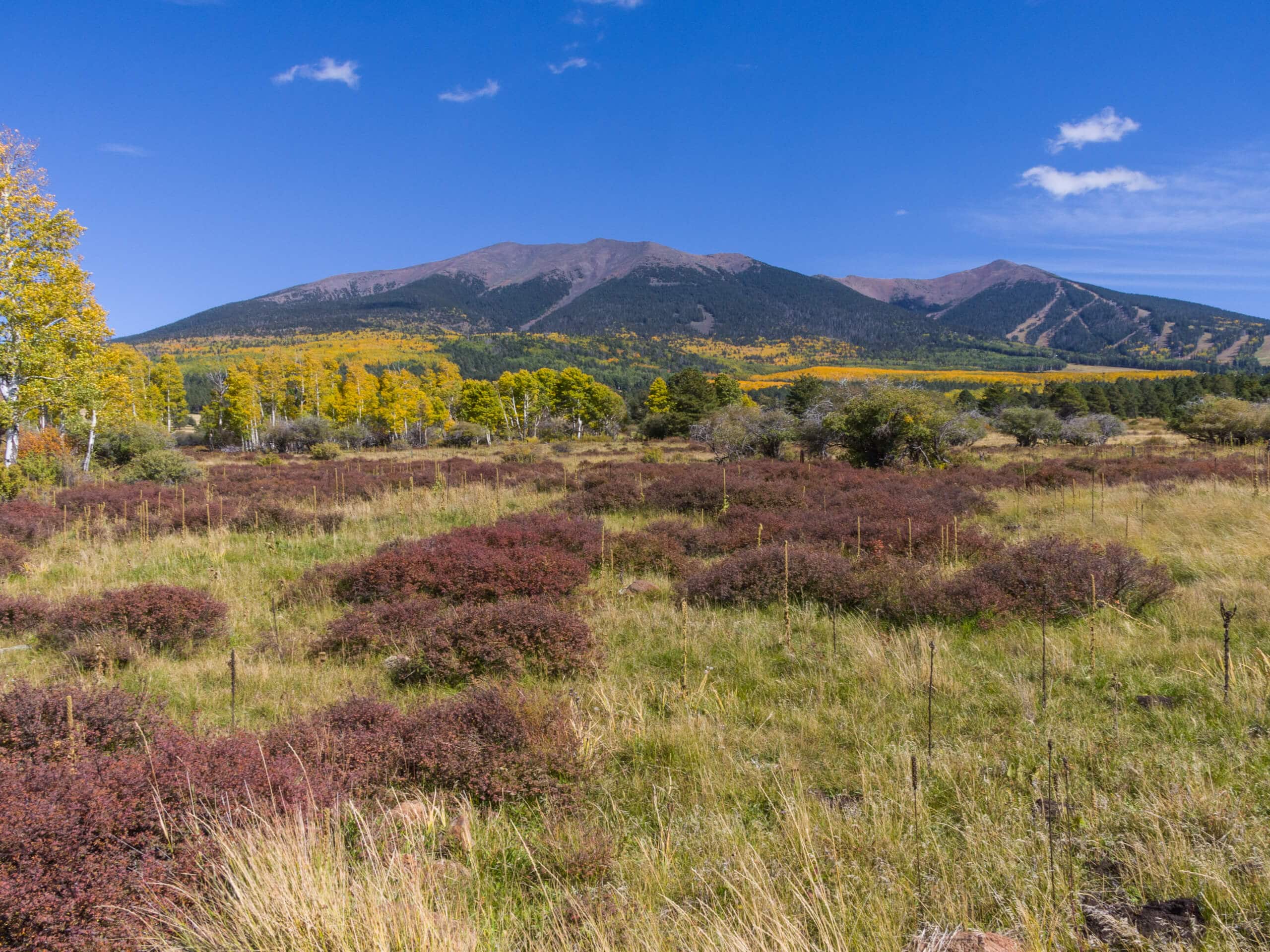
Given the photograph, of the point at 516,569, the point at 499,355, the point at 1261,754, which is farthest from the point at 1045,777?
the point at 499,355

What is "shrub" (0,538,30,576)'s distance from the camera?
9.11 meters

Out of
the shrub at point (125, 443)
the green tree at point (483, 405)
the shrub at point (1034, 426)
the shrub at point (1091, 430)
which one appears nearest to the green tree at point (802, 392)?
the shrub at point (1034, 426)

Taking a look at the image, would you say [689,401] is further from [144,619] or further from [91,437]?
[144,619]

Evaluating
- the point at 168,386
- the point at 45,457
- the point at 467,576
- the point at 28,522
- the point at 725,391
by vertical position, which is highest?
the point at 168,386

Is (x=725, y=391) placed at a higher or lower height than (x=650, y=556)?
higher

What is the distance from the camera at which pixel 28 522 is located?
37.1ft

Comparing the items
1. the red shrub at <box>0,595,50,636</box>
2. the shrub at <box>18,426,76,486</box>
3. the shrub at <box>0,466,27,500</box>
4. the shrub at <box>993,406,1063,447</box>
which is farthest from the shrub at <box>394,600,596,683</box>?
the shrub at <box>993,406,1063,447</box>

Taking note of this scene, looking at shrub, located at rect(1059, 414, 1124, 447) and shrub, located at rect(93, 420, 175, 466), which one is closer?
shrub, located at rect(93, 420, 175, 466)

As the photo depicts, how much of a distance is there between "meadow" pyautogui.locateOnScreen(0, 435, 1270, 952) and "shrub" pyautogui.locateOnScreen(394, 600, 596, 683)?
34 millimetres

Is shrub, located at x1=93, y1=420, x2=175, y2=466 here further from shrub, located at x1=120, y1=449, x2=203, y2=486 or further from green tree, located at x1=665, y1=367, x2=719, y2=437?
green tree, located at x1=665, y1=367, x2=719, y2=437

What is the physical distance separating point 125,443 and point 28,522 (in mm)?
20896

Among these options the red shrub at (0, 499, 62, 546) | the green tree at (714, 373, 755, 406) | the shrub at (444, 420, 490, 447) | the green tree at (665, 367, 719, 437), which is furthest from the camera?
the green tree at (714, 373, 755, 406)

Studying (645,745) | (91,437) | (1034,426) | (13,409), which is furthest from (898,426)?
(91,437)

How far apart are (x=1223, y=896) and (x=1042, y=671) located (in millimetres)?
2330
